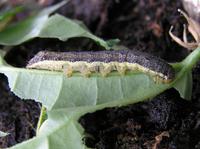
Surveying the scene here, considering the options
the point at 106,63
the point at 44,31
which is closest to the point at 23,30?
the point at 44,31

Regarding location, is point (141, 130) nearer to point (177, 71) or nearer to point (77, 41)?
point (177, 71)

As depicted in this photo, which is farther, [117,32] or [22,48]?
[117,32]

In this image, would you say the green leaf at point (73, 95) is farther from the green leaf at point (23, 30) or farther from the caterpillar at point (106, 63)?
the green leaf at point (23, 30)

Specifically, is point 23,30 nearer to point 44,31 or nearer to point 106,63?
point 44,31

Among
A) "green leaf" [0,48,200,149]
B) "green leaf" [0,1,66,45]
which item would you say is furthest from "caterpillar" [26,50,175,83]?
"green leaf" [0,1,66,45]

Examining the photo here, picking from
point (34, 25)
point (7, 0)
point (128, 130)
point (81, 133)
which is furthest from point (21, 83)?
point (7, 0)

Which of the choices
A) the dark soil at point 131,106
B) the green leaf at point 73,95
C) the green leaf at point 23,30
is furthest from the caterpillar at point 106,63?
the green leaf at point 23,30

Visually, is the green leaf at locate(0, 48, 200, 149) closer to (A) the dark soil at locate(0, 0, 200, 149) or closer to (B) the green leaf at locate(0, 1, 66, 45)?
(A) the dark soil at locate(0, 0, 200, 149)

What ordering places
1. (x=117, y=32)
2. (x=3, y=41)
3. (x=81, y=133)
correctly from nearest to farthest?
(x=81, y=133) → (x=3, y=41) → (x=117, y=32)
